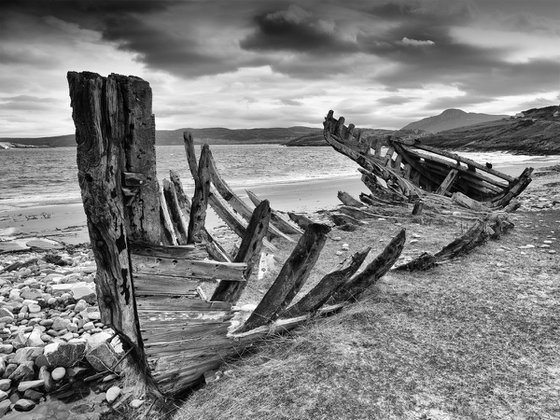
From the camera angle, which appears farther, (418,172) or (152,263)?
(418,172)

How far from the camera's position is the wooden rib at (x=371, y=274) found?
4941 millimetres

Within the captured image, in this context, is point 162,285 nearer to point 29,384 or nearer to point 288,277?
point 288,277

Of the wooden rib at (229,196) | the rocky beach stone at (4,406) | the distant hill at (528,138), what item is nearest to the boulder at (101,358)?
the rocky beach stone at (4,406)

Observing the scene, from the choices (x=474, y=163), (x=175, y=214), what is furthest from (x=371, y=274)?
(x=474, y=163)

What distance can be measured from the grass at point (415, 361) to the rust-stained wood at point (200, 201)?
136 centimetres

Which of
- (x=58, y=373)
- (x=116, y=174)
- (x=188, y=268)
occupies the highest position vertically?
(x=116, y=174)

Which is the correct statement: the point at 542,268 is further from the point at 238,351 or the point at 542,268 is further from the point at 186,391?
the point at 186,391

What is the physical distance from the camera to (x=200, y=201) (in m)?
3.85

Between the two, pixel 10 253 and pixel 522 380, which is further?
pixel 10 253

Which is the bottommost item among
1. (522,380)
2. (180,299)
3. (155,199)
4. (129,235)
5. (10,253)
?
(10,253)

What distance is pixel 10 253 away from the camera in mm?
9961

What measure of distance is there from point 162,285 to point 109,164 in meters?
1.13

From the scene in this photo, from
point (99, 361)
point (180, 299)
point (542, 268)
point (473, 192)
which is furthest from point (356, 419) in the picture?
point (473, 192)

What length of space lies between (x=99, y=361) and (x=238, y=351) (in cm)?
197
